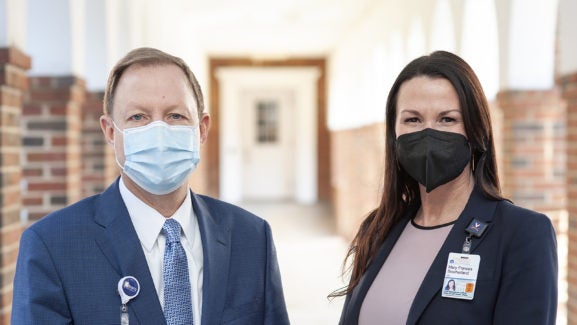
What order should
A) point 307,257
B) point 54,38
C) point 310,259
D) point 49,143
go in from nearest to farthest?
1. point 49,143
2. point 54,38
3. point 310,259
4. point 307,257

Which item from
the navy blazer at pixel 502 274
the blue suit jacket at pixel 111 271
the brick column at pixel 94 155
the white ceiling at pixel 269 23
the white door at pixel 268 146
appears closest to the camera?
the blue suit jacket at pixel 111 271

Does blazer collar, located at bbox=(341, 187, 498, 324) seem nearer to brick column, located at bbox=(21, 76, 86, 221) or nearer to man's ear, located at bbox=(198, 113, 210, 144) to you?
man's ear, located at bbox=(198, 113, 210, 144)

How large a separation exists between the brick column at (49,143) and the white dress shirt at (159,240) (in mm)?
2639

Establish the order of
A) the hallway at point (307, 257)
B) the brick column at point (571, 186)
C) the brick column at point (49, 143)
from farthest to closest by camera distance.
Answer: the hallway at point (307, 257), the brick column at point (49, 143), the brick column at point (571, 186)

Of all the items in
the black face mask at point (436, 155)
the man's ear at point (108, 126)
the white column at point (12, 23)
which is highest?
the white column at point (12, 23)

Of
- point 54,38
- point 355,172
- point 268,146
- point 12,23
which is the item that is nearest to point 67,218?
point 12,23

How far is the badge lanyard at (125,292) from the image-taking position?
1604mm

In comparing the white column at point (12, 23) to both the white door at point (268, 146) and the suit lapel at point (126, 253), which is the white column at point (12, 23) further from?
the white door at point (268, 146)

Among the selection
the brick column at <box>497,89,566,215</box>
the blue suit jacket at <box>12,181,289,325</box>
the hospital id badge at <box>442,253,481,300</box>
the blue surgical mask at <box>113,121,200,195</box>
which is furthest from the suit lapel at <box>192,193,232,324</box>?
the brick column at <box>497,89,566,215</box>

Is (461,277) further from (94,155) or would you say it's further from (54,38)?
(94,155)

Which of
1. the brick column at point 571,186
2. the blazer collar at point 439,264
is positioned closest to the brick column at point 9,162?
the blazer collar at point 439,264

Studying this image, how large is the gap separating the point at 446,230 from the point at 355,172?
28.2 feet

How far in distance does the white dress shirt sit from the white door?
1305 cm

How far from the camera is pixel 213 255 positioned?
5.76 feet
